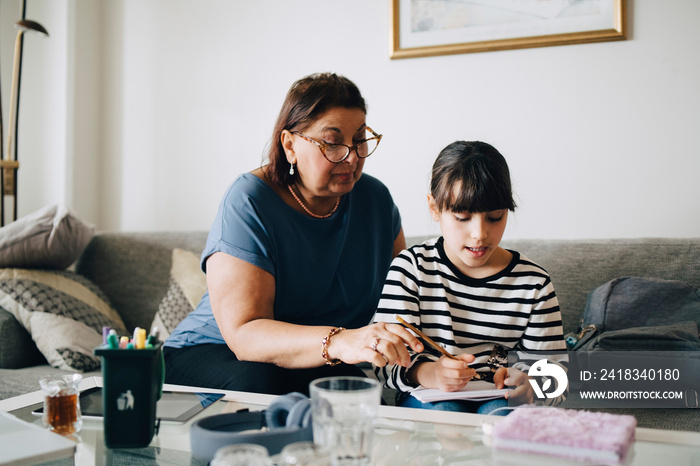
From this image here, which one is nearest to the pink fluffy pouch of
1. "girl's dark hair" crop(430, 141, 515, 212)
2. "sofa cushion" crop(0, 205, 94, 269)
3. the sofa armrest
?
"girl's dark hair" crop(430, 141, 515, 212)

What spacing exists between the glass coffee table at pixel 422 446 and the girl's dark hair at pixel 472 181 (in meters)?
0.47

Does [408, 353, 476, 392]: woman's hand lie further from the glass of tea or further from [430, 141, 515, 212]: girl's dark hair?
the glass of tea

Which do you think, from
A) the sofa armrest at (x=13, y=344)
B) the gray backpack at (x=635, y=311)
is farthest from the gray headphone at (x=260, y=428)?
the sofa armrest at (x=13, y=344)

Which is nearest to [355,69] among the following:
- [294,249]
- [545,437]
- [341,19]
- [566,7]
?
[341,19]

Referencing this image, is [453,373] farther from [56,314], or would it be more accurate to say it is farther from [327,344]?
[56,314]

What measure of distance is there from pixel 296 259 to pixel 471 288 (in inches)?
16.9

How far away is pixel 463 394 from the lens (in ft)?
3.74

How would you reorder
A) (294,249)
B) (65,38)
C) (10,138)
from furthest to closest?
1. (65,38)
2. (10,138)
3. (294,249)

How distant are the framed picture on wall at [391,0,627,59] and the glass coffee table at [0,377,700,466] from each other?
1549mm

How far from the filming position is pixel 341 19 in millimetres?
2393

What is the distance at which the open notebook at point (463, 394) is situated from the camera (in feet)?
3.71

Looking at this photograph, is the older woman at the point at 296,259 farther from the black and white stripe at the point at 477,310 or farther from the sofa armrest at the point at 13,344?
the sofa armrest at the point at 13,344

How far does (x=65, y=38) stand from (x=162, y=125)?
0.54m

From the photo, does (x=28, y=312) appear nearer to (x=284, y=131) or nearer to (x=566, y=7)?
(x=284, y=131)
